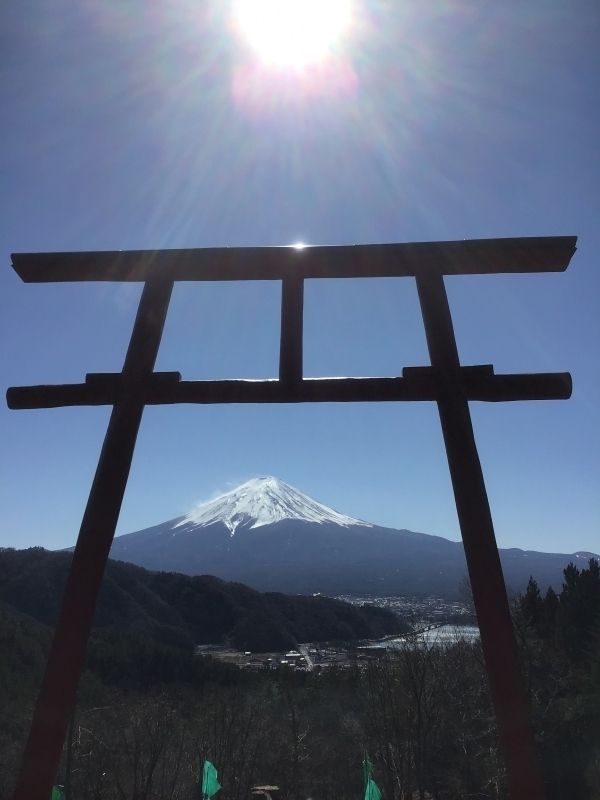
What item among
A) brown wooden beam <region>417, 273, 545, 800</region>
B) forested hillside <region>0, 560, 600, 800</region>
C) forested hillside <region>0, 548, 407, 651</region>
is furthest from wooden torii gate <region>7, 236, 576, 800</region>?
forested hillside <region>0, 548, 407, 651</region>

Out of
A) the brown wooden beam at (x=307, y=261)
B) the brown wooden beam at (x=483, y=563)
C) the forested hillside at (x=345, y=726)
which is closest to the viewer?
the brown wooden beam at (x=483, y=563)

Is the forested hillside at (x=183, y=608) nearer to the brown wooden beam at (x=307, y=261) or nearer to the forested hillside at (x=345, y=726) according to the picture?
the forested hillside at (x=345, y=726)

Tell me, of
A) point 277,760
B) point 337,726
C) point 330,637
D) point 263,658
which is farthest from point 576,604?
point 330,637

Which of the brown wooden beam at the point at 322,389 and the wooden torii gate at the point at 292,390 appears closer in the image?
the wooden torii gate at the point at 292,390

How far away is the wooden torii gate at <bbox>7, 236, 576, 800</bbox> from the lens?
2.11 meters

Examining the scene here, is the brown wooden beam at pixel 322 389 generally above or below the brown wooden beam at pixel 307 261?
below

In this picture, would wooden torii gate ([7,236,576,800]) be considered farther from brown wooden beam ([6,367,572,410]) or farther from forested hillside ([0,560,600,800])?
forested hillside ([0,560,600,800])

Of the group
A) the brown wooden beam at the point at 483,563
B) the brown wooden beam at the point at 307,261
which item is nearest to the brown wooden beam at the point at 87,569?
the brown wooden beam at the point at 307,261

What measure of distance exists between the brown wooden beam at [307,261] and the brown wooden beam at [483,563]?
21cm

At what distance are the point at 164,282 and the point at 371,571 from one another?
187584 mm

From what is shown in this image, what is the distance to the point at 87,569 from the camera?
2.29 m

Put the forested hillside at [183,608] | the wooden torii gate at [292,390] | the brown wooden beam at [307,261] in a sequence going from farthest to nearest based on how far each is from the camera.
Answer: the forested hillside at [183,608] < the brown wooden beam at [307,261] < the wooden torii gate at [292,390]

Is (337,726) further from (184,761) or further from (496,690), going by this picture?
(496,690)

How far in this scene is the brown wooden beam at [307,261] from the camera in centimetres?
267
